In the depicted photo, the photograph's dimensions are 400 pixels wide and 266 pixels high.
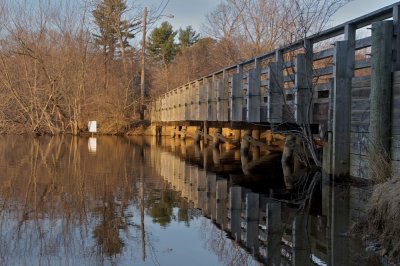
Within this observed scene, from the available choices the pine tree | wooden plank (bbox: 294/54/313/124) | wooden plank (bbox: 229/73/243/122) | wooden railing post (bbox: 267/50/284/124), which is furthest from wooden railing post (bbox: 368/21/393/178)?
the pine tree

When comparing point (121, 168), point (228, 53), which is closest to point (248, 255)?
point (121, 168)

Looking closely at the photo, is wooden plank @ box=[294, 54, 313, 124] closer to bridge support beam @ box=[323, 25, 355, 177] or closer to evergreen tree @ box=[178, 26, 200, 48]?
bridge support beam @ box=[323, 25, 355, 177]

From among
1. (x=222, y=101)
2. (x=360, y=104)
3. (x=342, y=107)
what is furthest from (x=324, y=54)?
(x=222, y=101)

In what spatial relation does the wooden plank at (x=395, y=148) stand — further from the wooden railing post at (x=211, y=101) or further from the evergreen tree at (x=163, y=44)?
the evergreen tree at (x=163, y=44)

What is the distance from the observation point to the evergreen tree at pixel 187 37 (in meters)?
71.7

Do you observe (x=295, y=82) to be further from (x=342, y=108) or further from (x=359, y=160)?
(x=359, y=160)

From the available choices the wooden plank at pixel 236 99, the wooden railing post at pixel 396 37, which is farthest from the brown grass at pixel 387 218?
the wooden plank at pixel 236 99

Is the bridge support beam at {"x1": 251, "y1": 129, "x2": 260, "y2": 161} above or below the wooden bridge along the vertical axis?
below

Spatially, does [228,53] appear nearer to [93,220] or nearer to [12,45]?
[12,45]

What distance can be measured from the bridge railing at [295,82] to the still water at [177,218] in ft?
5.20

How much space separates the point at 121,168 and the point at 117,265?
8.41 m

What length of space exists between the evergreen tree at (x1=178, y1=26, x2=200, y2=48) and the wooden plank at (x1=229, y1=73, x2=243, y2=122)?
183 ft

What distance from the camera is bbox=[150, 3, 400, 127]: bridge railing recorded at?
30.2 ft

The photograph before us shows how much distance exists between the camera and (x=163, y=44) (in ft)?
219
